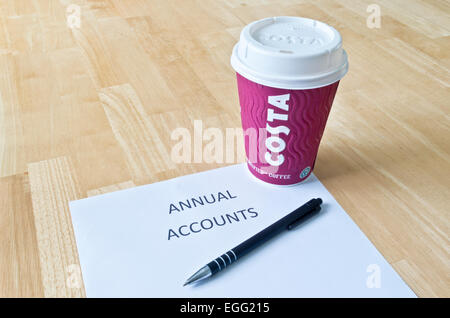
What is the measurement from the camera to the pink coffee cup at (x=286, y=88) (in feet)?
1.70

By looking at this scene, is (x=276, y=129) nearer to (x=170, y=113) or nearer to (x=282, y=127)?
(x=282, y=127)

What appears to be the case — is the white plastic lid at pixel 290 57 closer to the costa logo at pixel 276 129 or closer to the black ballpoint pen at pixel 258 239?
the costa logo at pixel 276 129

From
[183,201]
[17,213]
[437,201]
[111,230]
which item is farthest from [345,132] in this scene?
[17,213]

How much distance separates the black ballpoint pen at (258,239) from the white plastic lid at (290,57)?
0.54 feet

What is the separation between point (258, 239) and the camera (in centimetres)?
54

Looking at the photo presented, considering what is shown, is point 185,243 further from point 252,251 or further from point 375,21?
point 375,21

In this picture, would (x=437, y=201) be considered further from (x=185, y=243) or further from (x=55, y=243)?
(x=55, y=243)

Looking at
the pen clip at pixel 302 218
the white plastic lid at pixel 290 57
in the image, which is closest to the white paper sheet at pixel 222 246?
the pen clip at pixel 302 218
